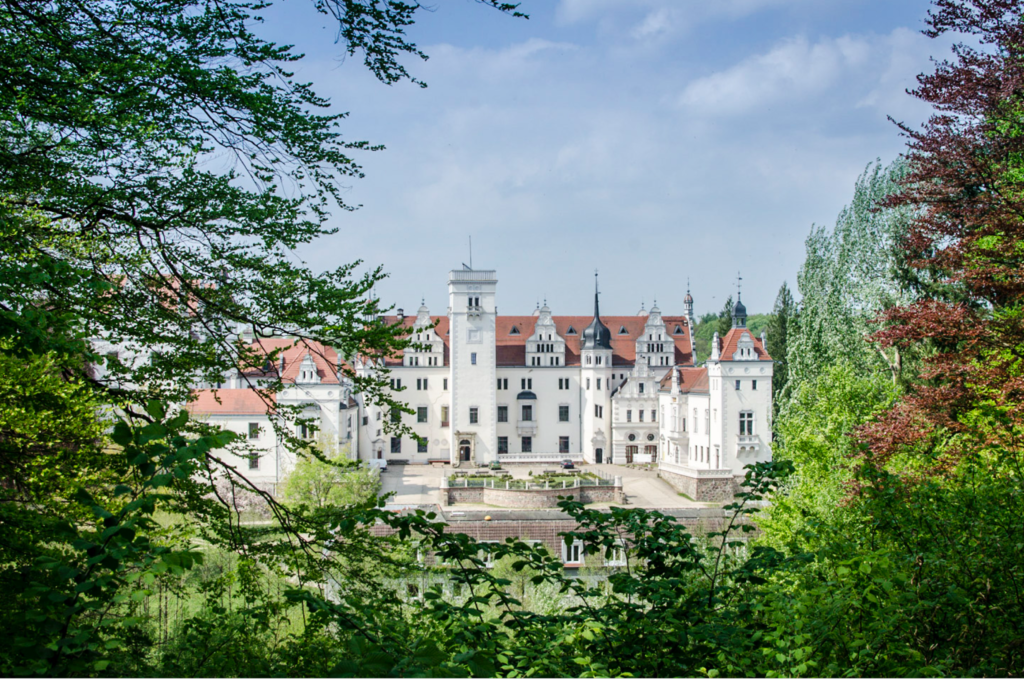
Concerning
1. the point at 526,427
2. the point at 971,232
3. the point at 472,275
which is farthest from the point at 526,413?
the point at 971,232

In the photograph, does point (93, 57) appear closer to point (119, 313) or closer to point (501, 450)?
point (119, 313)

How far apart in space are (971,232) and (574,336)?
39.2 metres

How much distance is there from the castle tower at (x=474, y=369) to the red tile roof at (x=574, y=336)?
235cm

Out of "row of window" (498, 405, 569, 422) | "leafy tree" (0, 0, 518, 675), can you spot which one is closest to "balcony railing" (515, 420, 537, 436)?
"row of window" (498, 405, 569, 422)

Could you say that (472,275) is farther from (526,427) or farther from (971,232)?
(971,232)

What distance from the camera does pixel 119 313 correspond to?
6.55 metres

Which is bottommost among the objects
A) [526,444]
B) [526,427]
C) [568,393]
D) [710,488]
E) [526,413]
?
[710,488]

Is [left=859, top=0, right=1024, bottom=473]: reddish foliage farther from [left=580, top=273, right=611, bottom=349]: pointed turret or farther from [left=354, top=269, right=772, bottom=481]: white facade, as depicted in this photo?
[left=580, top=273, right=611, bottom=349]: pointed turret

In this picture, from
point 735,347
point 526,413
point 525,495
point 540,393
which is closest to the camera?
point 525,495

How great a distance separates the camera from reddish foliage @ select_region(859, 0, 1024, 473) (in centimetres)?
995

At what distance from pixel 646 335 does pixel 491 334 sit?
1156 centimetres

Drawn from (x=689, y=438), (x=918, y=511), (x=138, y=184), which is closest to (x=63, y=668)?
(x=138, y=184)

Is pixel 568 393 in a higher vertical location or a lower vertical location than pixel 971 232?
lower

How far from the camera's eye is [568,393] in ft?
161
